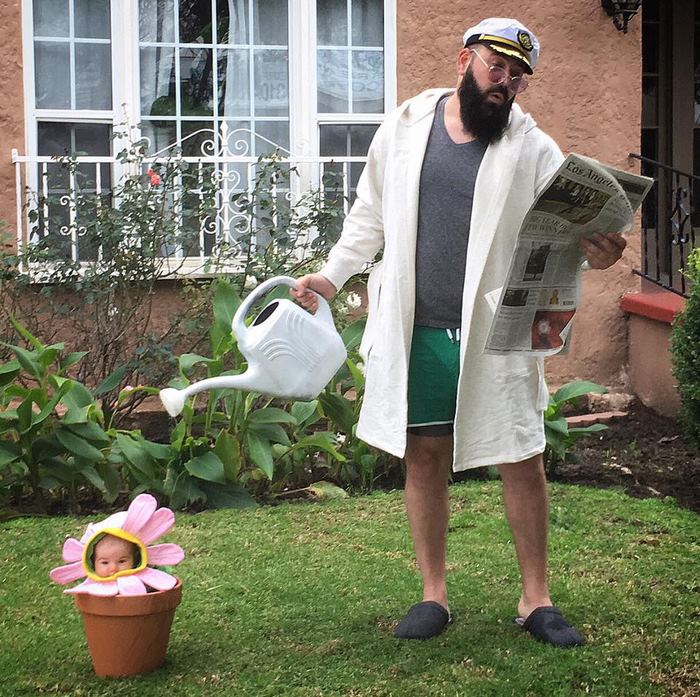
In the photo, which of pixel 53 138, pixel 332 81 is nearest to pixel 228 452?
pixel 53 138

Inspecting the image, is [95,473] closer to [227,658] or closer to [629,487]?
[227,658]

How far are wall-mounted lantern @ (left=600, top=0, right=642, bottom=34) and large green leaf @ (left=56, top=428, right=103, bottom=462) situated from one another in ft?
13.9

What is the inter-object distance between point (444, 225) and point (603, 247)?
47cm

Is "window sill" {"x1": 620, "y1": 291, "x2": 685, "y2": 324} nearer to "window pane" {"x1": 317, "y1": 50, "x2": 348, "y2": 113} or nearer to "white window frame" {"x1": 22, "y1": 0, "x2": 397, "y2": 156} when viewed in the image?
"white window frame" {"x1": 22, "y1": 0, "x2": 397, "y2": 156}

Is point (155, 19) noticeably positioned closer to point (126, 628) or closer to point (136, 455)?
point (136, 455)

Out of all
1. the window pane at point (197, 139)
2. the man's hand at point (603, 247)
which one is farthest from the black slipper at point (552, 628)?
the window pane at point (197, 139)

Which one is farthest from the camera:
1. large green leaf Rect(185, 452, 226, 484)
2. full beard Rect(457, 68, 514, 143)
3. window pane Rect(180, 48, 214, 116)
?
window pane Rect(180, 48, 214, 116)

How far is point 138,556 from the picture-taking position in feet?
10.9

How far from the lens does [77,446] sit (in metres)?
5.07

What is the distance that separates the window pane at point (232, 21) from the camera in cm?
706

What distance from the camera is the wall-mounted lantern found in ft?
23.5

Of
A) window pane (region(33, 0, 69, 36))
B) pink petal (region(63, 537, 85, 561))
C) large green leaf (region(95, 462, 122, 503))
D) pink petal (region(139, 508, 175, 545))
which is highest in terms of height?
window pane (region(33, 0, 69, 36))

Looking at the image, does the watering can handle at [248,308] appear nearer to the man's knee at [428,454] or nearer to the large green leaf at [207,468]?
the man's knee at [428,454]

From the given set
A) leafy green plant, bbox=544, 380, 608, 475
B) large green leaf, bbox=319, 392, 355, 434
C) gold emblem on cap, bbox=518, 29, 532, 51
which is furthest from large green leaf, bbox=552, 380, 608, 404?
gold emblem on cap, bbox=518, 29, 532, 51
